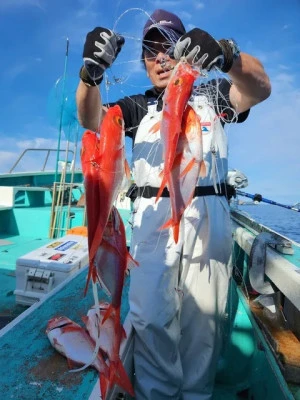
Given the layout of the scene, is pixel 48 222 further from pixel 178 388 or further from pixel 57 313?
pixel 178 388

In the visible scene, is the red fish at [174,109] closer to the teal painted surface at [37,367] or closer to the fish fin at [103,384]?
the fish fin at [103,384]

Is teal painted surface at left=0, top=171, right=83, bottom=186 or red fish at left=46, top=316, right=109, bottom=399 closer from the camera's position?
red fish at left=46, top=316, right=109, bottom=399

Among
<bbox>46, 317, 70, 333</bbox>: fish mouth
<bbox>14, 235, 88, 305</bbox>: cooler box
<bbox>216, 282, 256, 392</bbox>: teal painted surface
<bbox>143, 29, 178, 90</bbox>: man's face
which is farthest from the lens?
<bbox>14, 235, 88, 305</bbox>: cooler box

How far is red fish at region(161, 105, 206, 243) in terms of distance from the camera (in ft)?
4.93

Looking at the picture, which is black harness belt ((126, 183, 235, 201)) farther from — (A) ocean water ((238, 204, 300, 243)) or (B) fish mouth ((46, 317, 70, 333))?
(A) ocean water ((238, 204, 300, 243))

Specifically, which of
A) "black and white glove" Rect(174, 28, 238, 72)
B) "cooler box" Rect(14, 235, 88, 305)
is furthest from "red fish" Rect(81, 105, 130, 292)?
"cooler box" Rect(14, 235, 88, 305)

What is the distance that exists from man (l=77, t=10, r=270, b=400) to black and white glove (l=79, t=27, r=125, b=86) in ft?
0.97

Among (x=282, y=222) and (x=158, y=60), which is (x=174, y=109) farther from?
(x=282, y=222)

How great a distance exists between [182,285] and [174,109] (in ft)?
4.28

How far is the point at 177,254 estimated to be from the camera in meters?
2.15

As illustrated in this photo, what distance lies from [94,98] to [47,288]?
7.25 ft

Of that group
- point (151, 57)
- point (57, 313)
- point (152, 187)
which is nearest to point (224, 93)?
point (151, 57)

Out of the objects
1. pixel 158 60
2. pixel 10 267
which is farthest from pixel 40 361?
pixel 10 267

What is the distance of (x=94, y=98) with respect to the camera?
206 centimetres
